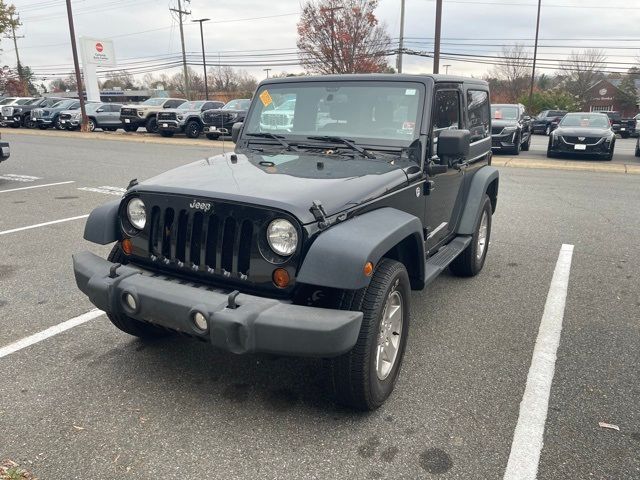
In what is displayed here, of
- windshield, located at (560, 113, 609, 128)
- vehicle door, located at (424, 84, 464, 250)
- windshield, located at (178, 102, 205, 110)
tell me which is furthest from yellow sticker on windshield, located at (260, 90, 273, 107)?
windshield, located at (178, 102, 205, 110)

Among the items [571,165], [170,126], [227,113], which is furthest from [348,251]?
[170,126]

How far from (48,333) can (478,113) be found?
13.9 feet

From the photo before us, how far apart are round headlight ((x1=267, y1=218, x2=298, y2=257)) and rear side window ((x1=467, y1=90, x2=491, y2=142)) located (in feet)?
8.99

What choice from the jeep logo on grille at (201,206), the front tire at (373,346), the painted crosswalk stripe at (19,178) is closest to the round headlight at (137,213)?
the jeep logo on grille at (201,206)

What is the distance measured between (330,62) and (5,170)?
77.4 feet

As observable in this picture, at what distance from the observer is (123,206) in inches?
127

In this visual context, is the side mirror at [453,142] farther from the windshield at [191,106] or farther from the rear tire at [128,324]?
the windshield at [191,106]

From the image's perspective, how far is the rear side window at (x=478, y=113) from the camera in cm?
482

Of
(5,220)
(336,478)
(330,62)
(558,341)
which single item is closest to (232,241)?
(336,478)

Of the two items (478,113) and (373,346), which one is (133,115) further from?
(373,346)

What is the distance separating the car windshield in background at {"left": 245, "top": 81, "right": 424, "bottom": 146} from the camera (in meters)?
3.75

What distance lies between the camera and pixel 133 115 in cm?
2394

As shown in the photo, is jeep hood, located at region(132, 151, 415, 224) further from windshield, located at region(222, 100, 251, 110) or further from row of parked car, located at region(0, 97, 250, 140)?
windshield, located at region(222, 100, 251, 110)

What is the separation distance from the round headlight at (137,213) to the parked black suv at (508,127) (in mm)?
14300
